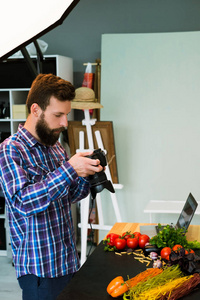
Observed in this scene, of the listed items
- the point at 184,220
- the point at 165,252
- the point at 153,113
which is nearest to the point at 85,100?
the point at 153,113

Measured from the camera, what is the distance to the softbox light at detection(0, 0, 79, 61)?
0.34 m

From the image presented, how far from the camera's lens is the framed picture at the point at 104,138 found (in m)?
4.63

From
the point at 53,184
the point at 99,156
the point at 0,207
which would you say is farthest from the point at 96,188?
the point at 0,207

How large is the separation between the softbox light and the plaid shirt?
1.29 metres

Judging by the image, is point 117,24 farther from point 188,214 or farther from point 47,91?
point 47,91

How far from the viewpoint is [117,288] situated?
1.56 metres

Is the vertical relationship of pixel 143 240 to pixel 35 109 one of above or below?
below

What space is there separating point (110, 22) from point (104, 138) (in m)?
1.76

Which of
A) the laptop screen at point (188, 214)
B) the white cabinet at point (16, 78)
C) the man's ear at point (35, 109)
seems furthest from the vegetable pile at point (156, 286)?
the white cabinet at point (16, 78)

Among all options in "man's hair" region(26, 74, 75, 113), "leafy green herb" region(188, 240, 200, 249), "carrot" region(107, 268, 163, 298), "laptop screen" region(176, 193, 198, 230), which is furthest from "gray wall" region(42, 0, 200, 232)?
"carrot" region(107, 268, 163, 298)

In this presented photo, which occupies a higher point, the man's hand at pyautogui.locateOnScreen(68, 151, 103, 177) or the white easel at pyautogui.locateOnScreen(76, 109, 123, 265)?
the man's hand at pyautogui.locateOnScreen(68, 151, 103, 177)

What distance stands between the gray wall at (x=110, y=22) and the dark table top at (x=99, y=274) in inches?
148

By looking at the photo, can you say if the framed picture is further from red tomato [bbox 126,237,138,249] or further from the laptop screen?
red tomato [bbox 126,237,138,249]

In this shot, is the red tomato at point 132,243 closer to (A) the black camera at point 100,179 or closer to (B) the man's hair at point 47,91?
(A) the black camera at point 100,179
